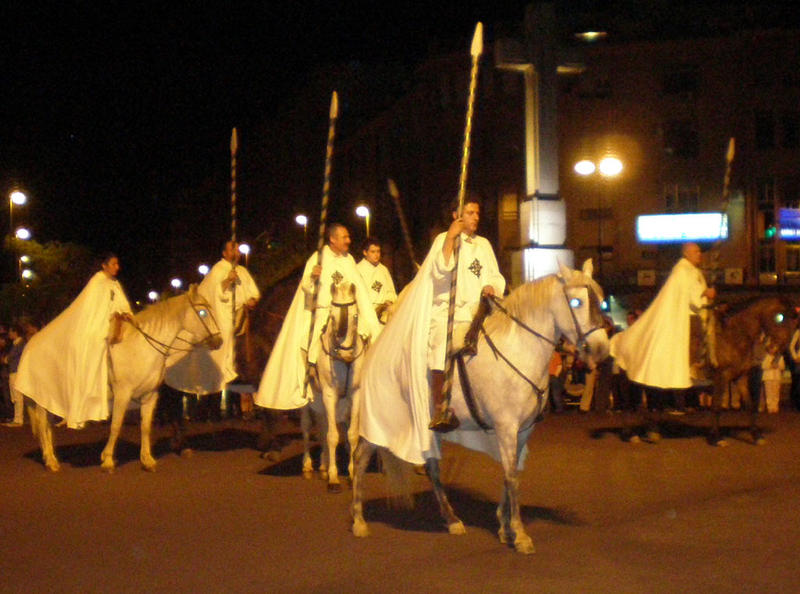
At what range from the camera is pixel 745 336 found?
16.7 metres

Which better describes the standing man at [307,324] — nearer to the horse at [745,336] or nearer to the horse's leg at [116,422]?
the horse's leg at [116,422]

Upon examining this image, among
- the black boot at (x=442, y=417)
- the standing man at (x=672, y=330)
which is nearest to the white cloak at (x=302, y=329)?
the black boot at (x=442, y=417)

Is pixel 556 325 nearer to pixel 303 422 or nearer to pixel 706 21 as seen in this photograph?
pixel 303 422

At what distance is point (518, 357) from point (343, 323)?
12.8ft

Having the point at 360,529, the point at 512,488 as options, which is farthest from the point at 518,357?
the point at 360,529

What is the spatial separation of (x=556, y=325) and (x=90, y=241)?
40.2 metres

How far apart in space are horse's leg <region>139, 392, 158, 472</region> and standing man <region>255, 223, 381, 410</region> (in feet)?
5.85

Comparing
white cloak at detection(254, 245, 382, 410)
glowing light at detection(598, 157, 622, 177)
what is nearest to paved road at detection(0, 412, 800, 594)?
white cloak at detection(254, 245, 382, 410)

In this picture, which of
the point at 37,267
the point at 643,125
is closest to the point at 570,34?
the point at 37,267

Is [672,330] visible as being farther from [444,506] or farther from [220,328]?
[444,506]

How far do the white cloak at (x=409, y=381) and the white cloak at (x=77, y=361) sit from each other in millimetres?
5494

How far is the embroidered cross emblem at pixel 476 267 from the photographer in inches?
399

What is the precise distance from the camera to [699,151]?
183 ft

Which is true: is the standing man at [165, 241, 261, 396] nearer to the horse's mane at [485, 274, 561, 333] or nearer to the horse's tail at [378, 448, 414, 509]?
the horse's tail at [378, 448, 414, 509]
